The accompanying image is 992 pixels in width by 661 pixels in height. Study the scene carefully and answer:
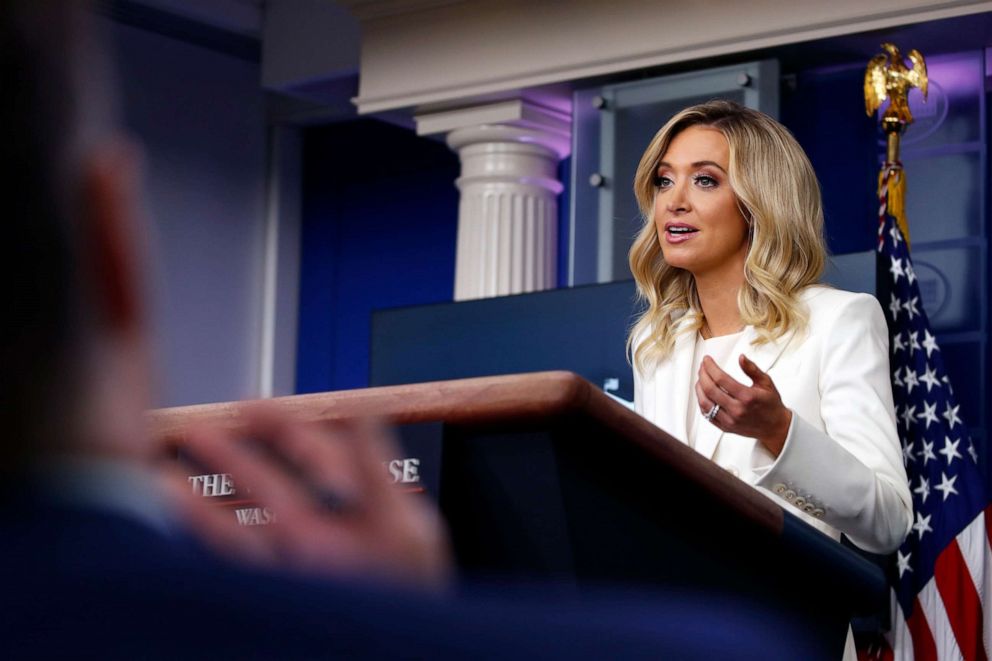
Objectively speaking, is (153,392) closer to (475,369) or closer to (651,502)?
(651,502)

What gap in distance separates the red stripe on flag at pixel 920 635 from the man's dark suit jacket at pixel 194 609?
3.90 meters

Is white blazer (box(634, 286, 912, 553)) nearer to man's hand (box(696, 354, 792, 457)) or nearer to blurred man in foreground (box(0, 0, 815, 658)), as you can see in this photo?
man's hand (box(696, 354, 792, 457))

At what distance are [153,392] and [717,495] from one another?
2.26 ft

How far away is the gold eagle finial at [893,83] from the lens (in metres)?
4.65

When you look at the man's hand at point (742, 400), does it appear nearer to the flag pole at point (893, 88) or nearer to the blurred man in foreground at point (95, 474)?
the blurred man in foreground at point (95, 474)

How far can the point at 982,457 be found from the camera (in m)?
4.73

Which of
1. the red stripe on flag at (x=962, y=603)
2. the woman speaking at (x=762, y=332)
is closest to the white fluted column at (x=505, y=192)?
the red stripe on flag at (x=962, y=603)

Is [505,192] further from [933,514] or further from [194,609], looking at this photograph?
[194,609]

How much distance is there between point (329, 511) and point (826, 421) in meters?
1.73

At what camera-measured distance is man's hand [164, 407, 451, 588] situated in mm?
518

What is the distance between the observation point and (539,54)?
5.61 meters

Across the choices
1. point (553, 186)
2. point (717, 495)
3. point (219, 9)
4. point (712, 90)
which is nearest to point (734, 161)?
point (717, 495)

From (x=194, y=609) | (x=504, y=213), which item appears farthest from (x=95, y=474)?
(x=504, y=213)

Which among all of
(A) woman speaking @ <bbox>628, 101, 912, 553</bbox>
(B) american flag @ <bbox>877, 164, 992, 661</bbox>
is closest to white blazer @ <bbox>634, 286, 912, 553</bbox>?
(A) woman speaking @ <bbox>628, 101, 912, 553</bbox>
